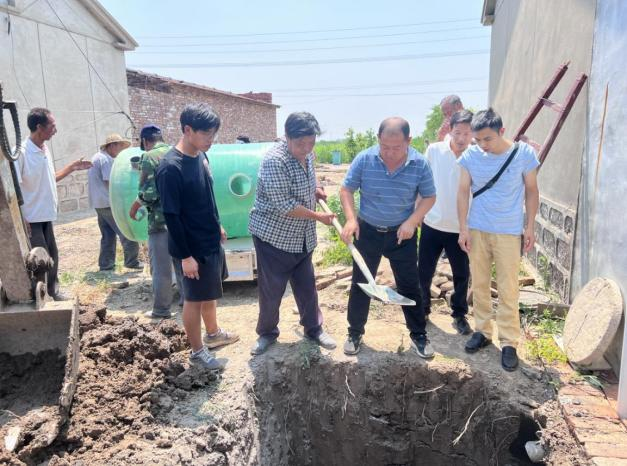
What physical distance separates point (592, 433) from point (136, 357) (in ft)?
9.61

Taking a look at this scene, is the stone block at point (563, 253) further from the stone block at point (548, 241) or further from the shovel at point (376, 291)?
the shovel at point (376, 291)

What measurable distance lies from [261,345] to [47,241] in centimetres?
249

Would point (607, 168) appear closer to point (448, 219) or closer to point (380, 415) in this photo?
point (448, 219)

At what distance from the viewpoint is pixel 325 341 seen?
362cm

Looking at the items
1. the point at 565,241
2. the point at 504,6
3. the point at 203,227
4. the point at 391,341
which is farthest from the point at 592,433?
the point at 504,6

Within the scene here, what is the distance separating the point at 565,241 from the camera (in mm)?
4117

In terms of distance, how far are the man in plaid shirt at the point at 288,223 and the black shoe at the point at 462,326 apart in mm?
1157

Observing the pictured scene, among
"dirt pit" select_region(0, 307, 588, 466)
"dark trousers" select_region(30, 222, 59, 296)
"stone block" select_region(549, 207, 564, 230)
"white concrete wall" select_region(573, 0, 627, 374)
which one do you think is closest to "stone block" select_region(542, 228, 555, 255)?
"stone block" select_region(549, 207, 564, 230)

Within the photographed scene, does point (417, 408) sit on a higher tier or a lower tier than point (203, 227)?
lower

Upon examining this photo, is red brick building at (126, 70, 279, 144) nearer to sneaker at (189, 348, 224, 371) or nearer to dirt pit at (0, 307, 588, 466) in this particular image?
sneaker at (189, 348, 224, 371)

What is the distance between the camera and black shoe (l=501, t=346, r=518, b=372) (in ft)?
10.5

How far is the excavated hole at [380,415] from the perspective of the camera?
10.6ft

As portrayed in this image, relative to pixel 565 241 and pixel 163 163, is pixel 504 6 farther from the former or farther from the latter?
pixel 163 163

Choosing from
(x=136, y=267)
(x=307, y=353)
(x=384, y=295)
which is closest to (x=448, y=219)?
(x=384, y=295)
